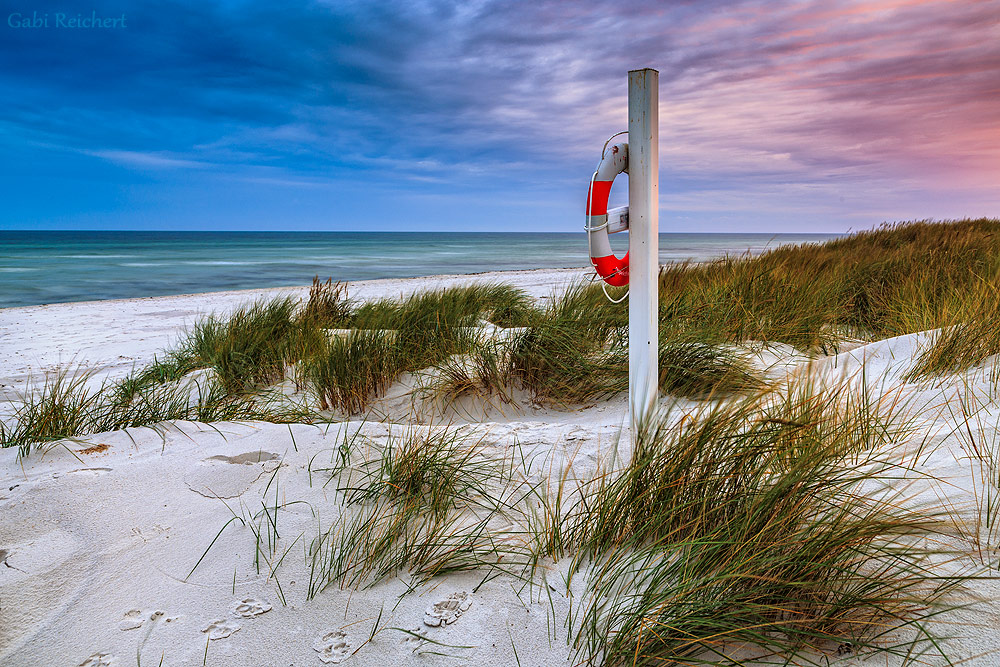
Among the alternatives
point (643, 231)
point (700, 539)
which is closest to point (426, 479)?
point (700, 539)

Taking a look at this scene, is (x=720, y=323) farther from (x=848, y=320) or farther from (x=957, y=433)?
(x=957, y=433)

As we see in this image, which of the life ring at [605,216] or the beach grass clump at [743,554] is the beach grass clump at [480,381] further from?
the beach grass clump at [743,554]

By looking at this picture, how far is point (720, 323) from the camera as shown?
4.47m

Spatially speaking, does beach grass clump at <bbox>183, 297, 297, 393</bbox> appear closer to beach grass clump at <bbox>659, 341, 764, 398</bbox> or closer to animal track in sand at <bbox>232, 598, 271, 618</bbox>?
animal track in sand at <bbox>232, 598, 271, 618</bbox>

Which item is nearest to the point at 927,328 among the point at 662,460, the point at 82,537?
the point at 662,460

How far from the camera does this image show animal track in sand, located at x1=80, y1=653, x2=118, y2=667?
4.97ft

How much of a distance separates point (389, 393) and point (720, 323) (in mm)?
2516

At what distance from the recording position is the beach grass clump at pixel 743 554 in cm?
131

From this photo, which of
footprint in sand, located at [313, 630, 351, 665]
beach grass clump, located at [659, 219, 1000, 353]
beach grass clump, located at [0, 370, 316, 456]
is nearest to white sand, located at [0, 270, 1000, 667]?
footprint in sand, located at [313, 630, 351, 665]

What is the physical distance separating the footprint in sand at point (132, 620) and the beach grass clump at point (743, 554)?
121 cm

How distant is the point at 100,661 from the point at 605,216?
7.74ft

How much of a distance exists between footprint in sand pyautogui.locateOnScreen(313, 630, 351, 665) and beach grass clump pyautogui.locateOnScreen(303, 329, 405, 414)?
222 cm

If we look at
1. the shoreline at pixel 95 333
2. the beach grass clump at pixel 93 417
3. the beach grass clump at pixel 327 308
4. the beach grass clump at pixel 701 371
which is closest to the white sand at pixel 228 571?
the beach grass clump at pixel 93 417

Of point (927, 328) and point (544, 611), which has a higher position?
point (927, 328)
